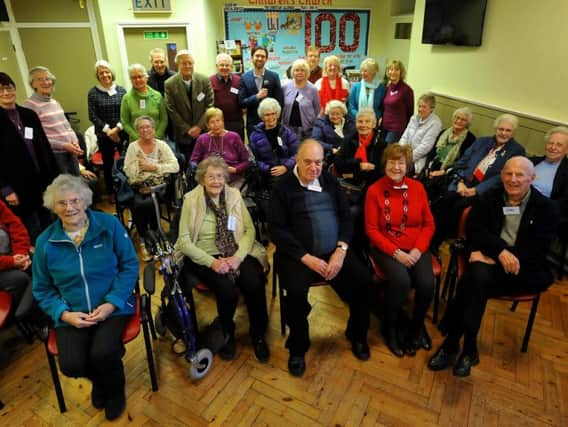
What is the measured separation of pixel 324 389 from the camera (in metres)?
2.20

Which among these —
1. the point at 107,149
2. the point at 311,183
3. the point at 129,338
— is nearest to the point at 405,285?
the point at 311,183

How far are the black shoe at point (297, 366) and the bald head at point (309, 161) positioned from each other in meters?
1.06

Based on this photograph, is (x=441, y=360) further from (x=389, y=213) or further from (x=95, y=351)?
(x=95, y=351)

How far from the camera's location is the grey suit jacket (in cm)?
402

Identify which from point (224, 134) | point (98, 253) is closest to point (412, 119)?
point (224, 134)

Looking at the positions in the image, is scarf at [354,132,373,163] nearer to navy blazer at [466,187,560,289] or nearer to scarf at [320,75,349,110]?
navy blazer at [466,187,560,289]

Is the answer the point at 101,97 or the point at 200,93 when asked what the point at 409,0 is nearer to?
the point at 200,93

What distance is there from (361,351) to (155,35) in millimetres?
5328

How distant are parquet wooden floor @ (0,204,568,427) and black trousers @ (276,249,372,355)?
19cm

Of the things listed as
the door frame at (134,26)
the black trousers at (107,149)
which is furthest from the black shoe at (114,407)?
the door frame at (134,26)

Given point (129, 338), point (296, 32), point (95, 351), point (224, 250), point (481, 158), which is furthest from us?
point (296, 32)

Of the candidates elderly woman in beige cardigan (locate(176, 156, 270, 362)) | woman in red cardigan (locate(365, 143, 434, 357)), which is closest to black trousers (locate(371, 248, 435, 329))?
woman in red cardigan (locate(365, 143, 434, 357))

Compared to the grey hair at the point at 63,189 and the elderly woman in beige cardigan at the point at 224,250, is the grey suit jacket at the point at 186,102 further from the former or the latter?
the grey hair at the point at 63,189

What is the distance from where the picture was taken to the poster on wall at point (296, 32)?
6.24 metres
